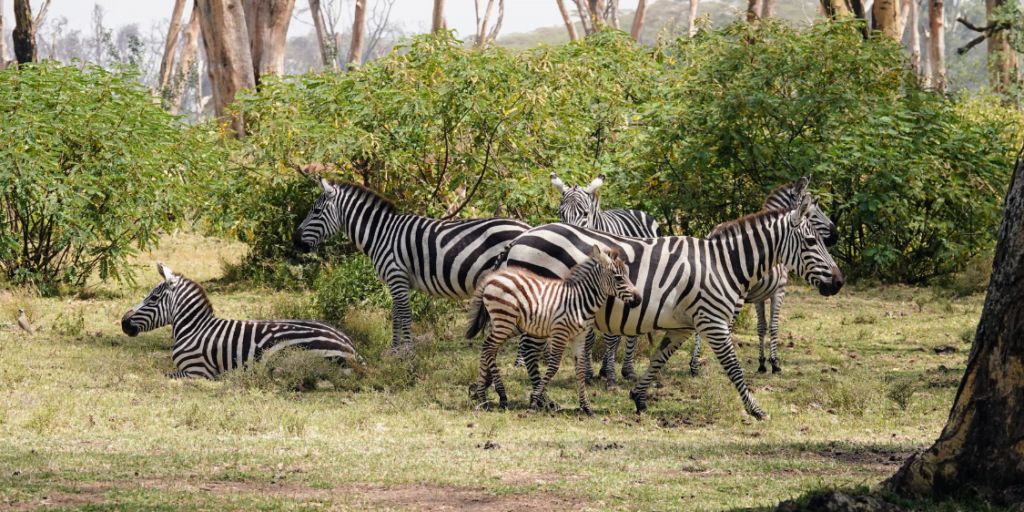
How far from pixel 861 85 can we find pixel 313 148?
8527 millimetres

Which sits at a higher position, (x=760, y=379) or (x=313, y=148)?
(x=313, y=148)

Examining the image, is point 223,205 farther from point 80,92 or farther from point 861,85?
Answer: point 861,85

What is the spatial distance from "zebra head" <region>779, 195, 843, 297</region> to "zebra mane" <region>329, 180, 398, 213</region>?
4661 millimetres

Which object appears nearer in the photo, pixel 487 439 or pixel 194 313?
pixel 487 439

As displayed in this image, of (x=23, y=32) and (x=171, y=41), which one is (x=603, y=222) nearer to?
(x=23, y=32)

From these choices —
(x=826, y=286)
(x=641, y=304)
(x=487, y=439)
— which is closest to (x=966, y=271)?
(x=826, y=286)

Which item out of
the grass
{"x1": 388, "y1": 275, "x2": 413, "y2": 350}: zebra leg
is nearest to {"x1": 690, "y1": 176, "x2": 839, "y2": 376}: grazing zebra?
the grass

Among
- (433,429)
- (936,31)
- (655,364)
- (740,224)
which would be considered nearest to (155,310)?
(433,429)

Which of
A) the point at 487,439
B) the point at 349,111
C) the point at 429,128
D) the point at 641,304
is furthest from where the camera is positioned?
the point at 349,111

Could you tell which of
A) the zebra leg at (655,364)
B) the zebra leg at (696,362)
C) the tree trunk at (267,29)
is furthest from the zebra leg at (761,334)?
the tree trunk at (267,29)

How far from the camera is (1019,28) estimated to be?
98.0ft

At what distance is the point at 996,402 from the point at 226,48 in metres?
20.8

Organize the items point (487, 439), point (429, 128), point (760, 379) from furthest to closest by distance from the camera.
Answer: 1. point (429, 128)
2. point (760, 379)
3. point (487, 439)

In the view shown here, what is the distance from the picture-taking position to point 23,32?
23578 millimetres
